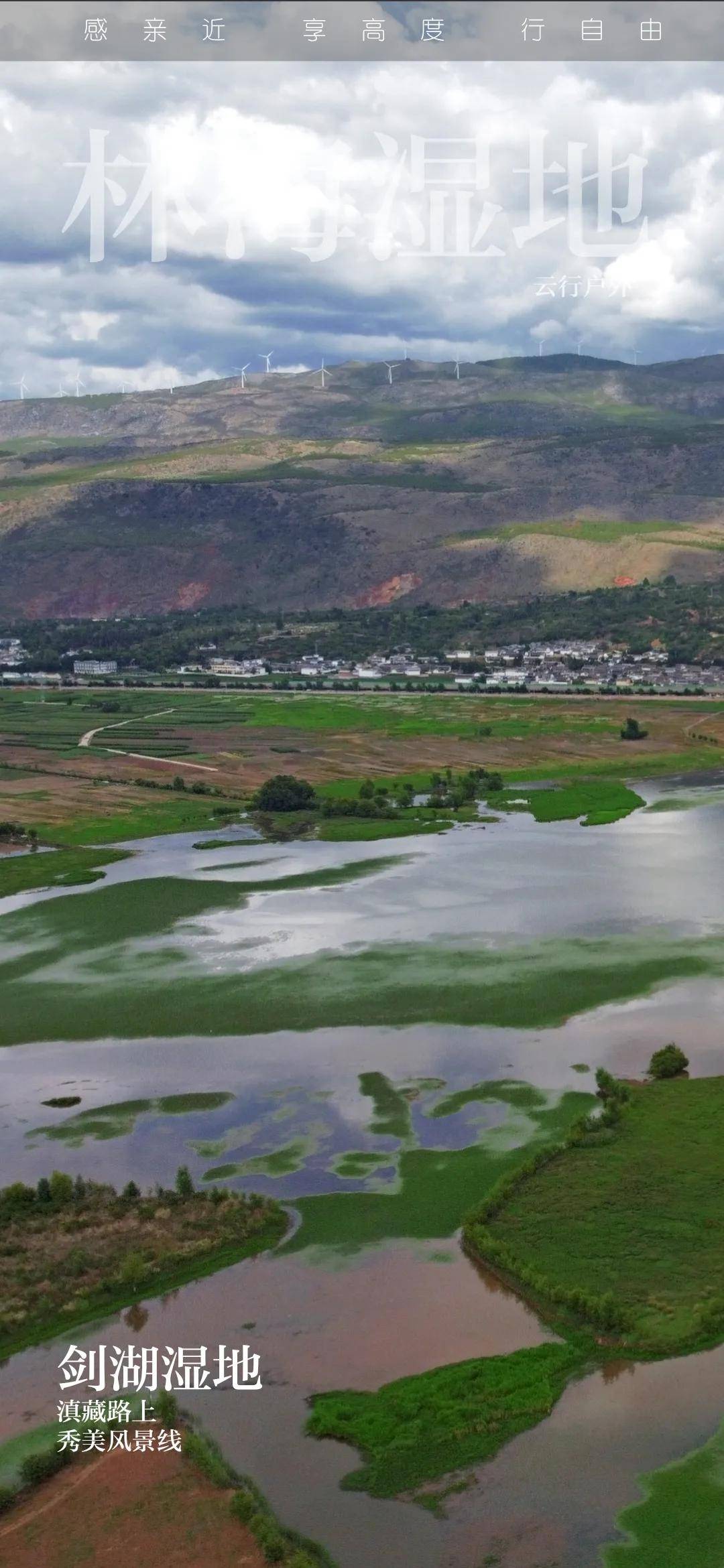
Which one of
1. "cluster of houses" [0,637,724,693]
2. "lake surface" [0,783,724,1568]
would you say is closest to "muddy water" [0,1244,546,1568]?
"lake surface" [0,783,724,1568]

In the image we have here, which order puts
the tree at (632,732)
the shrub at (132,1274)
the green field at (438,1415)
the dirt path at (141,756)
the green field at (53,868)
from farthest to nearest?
the tree at (632,732) < the dirt path at (141,756) < the green field at (53,868) < the shrub at (132,1274) < the green field at (438,1415)

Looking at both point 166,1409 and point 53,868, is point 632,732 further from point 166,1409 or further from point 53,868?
point 166,1409

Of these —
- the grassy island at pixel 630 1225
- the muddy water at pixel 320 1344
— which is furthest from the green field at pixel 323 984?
the muddy water at pixel 320 1344

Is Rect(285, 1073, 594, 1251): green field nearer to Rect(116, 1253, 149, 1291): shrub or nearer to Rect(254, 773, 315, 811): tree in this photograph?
Rect(116, 1253, 149, 1291): shrub

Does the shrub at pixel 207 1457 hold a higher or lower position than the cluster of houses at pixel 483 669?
lower

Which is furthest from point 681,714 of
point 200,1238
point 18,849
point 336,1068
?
point 200,1238

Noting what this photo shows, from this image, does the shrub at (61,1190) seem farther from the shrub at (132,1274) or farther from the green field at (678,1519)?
the green field at (678,1519)
